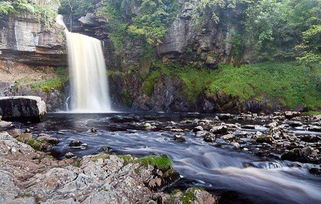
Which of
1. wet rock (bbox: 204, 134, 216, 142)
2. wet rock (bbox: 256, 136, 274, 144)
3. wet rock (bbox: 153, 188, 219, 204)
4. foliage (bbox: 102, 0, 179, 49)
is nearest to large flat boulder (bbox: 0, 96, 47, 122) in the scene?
wet rock (bbox: 204, 134, 216, 142)

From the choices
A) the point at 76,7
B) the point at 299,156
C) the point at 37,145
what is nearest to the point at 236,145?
the point at 299,156

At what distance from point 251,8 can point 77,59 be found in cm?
1599

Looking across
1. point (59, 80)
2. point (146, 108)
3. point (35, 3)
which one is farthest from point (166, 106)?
point (35, 3)

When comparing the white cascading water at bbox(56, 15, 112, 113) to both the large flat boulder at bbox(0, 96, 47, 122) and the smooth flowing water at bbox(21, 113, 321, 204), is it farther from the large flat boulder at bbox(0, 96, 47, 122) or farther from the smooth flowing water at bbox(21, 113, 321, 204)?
the smooth flowing water at bbox(21, 113, 321, 204)

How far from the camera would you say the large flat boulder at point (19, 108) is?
13305 mm

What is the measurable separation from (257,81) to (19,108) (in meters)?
16.8

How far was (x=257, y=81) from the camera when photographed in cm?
2030

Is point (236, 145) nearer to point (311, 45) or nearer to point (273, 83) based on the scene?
point (273, 83)

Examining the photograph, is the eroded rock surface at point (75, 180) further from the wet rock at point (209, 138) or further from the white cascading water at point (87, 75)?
the white cascading water at point (87, 75)

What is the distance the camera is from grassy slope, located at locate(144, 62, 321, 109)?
18.6 m

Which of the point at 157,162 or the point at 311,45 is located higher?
the point at 311,45

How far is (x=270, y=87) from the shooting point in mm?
19500

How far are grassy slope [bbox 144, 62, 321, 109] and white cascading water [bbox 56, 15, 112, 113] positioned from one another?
14.1ft

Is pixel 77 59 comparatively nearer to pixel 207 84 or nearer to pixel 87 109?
pixel 87 109
